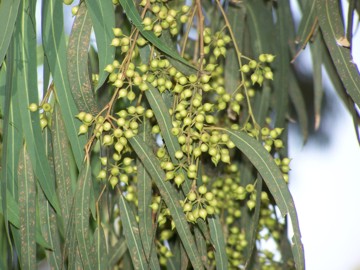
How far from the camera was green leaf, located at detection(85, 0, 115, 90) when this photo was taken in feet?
3.80

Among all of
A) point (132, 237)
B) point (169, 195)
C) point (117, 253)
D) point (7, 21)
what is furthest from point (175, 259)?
point (7, 21)

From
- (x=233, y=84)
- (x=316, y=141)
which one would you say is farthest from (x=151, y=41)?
(x=316, y=141)

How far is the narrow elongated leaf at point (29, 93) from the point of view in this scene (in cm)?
Answer: 117

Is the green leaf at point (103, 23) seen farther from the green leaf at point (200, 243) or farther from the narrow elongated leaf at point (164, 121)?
the green leaf at point (200, 243)

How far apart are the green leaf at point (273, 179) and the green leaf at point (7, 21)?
0.33 meters

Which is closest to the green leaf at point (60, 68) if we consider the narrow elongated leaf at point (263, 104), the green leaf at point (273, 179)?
the green leaf at point (273, 179)

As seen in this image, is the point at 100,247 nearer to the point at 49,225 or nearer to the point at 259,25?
the point at 49,225

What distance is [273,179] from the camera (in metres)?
1.14

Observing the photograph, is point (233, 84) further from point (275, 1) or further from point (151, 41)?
point (151, 41)

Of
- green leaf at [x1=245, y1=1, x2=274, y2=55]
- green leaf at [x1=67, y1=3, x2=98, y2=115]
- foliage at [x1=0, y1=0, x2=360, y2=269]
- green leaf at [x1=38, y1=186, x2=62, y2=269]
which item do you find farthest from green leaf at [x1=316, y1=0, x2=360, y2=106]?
green leaf at [x1=38, y1=186, x2=62, y2=269]

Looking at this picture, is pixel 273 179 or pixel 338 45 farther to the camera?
pixel 338 45

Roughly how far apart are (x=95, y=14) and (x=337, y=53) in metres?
0.36

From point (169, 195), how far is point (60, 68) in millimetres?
231

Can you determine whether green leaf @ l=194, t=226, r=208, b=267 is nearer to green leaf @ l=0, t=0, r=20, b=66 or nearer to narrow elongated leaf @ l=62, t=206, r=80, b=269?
narrow elongated leaf @ l=62, t=206, r=80, b=269
